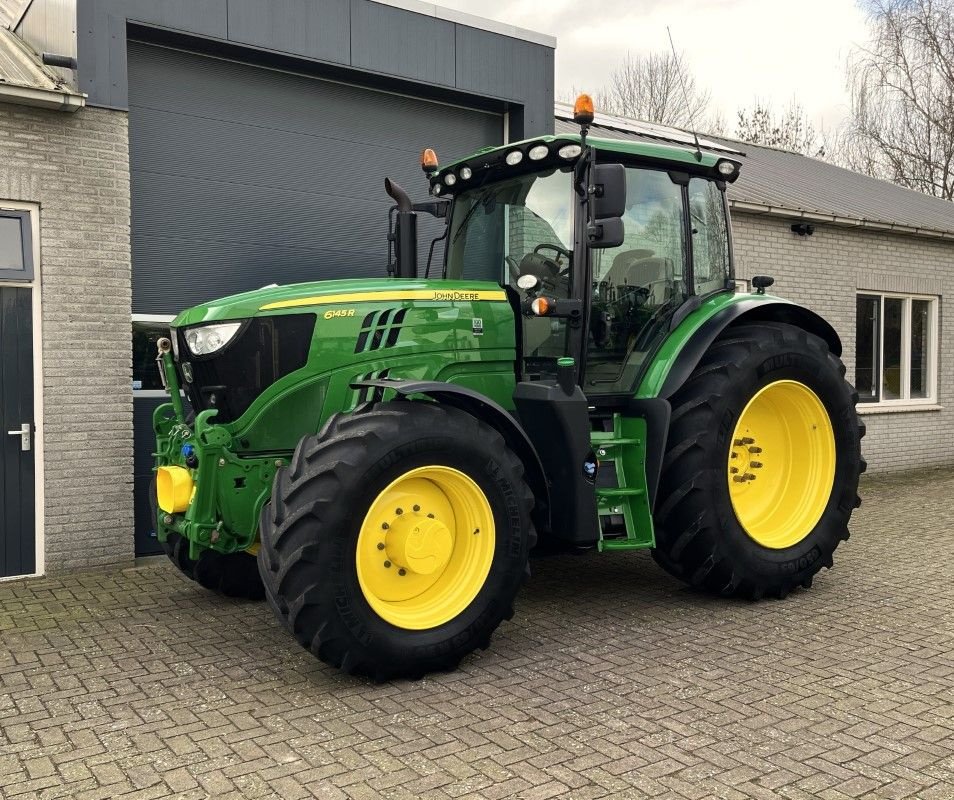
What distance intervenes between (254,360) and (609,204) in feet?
6.39

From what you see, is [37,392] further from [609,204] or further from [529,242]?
[609,204]

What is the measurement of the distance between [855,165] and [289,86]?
22.0 meters

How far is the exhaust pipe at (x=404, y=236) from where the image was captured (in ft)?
19.9

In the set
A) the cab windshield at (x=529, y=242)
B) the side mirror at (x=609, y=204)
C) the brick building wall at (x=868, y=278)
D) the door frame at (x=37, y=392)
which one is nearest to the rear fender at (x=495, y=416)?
the cab windshield at (x=529, y=242)

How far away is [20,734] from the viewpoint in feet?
12.8

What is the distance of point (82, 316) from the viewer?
6.82 meters

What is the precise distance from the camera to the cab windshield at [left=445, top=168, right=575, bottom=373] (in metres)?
5.39

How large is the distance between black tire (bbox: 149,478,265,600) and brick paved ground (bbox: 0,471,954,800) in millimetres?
117

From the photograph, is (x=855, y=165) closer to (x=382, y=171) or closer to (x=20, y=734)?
(x=382, y=171)

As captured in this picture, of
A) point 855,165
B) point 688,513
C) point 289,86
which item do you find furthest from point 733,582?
point 855,165

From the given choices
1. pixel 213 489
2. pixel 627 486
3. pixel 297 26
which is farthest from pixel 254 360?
pixel 297 26

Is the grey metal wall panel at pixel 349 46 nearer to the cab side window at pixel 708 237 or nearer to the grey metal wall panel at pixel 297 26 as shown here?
the grey metal wall panel at pixel 297 26

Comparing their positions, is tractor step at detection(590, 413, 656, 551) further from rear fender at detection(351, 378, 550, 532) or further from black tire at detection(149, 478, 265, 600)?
black tire at detection(149, 478, 265, 600)

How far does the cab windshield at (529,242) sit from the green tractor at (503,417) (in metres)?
0.01
